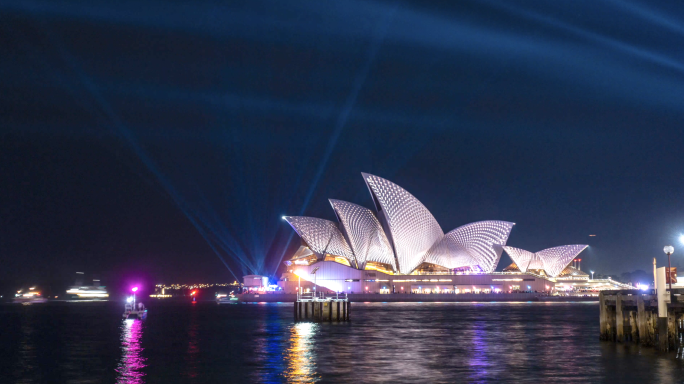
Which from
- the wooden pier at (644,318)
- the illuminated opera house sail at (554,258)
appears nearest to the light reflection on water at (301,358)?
the wooden pier at (644,318)

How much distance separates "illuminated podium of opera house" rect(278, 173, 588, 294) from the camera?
9250cm

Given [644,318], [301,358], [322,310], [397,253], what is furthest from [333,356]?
[397,253]

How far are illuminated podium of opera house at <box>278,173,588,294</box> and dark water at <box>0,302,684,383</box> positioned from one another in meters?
46.5

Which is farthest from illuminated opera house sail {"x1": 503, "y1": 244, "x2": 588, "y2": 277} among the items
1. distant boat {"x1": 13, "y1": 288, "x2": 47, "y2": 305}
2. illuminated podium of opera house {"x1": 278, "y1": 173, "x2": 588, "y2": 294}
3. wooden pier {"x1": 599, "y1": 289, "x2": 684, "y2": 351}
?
distant boat {"x1": 13, "y1": 288, "x2": 47, "y2": 305}

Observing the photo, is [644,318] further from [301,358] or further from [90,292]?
[90,292]

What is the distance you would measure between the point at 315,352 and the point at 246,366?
4.79 metres

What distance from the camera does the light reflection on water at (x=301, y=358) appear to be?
23.7 metres

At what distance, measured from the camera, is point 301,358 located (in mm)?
28719

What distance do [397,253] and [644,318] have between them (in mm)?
68491

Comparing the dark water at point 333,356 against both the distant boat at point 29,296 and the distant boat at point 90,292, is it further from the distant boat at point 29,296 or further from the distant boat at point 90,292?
the distant boat at point 29,296

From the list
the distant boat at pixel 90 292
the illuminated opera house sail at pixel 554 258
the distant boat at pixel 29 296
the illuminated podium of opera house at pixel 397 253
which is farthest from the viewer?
the distant boat at pixel 29 296

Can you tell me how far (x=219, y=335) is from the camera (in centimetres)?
4141

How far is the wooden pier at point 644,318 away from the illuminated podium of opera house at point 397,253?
5515 centimetres

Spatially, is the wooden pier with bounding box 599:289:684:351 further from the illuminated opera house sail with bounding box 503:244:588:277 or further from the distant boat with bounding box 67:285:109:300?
the distant boat with bounding box 67:285:109:300
